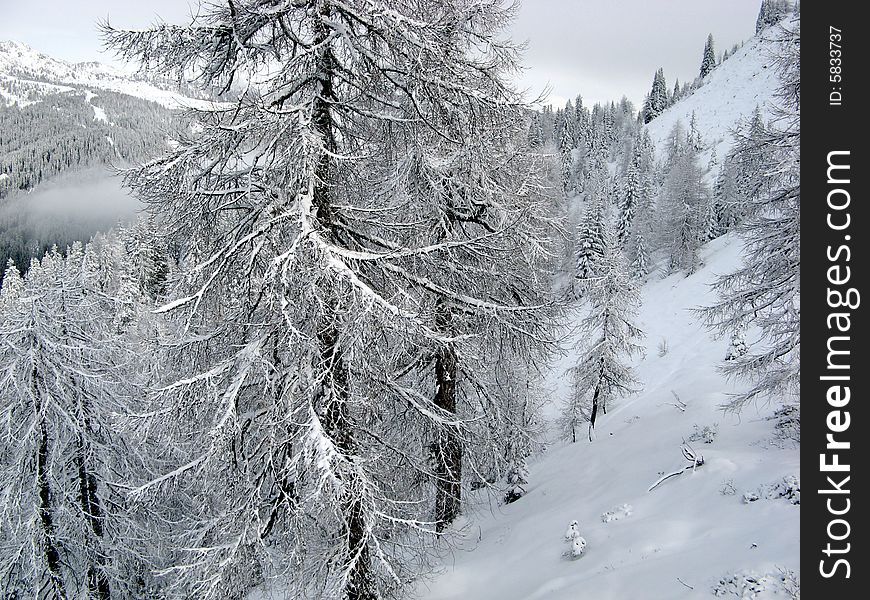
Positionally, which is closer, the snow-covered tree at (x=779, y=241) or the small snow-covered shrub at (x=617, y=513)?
the small snow-covered shrub at (x=617, y=513)

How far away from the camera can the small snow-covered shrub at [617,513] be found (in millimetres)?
7953

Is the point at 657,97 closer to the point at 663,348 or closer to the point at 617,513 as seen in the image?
the point at 663,348

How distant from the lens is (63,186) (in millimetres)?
196125

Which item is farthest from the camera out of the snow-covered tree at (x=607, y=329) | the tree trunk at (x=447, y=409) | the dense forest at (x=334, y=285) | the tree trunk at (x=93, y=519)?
the snow-covered tree at (x=607, y=329)

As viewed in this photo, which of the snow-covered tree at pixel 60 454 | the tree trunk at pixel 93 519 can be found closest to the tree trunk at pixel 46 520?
the snow-covered tree at pixel 60 454

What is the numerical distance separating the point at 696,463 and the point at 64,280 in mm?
15398

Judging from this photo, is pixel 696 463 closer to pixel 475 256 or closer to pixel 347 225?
pixel 475 256

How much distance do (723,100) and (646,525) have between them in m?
121

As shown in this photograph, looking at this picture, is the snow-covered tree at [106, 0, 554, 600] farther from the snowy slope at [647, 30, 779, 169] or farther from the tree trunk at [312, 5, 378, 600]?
the snowy slope at [647, 30, 779, 169]

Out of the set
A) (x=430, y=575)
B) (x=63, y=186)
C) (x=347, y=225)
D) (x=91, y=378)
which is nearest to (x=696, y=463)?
(x=430, y=575)

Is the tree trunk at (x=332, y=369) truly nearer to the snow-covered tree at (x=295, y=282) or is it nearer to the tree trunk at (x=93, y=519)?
the snow-covered tree at (x=295, y=282)

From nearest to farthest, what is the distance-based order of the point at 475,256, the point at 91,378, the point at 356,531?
1. the point at 356,531
2. the point at 475,256
3. the point at 91,378
